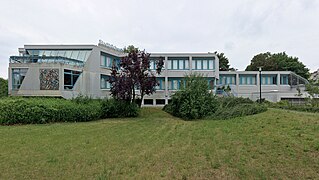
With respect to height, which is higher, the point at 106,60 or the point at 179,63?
the point at 179,63

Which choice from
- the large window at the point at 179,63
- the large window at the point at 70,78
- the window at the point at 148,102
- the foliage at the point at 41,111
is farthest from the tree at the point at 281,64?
the foliage at the point at 41,111

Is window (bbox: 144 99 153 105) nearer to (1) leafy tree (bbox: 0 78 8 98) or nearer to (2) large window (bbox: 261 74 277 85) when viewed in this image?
(1) leafy tree (bbox: 0 78 8 98)

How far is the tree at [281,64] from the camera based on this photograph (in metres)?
53.9

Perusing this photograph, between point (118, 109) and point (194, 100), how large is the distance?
24.5 feet

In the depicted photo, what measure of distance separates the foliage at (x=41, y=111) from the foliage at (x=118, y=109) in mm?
2225

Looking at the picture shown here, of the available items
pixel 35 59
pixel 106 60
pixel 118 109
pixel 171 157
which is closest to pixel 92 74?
pixel 106 60

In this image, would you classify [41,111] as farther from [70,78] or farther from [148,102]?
[148,102]

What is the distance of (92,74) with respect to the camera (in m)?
28.4

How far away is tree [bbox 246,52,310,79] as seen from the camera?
53875 millimetres

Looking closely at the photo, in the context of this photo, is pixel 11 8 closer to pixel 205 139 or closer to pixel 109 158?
pixel 109 158

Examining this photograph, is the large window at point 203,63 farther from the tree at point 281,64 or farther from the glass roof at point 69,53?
the tree at point 281,64

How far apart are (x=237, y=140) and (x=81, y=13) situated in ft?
51.8

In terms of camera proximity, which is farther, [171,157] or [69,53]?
[69,53]

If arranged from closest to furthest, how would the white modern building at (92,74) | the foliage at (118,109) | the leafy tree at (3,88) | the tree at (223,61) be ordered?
the foliage at (118,109) → the white modern building at (92,74) → the leafy tree at (3,88) → the tree at (223,61)
